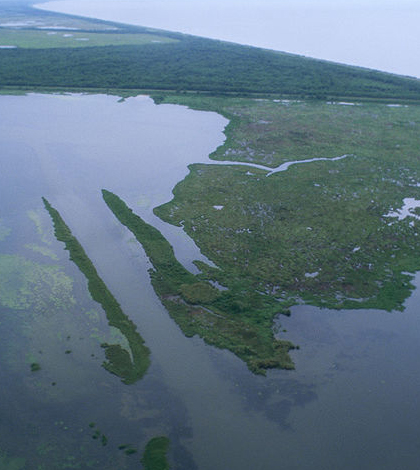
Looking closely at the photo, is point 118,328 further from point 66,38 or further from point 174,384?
point 66,38

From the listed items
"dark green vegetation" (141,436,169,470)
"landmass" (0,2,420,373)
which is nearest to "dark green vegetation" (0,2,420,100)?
"landmass" (0,2,420,373)

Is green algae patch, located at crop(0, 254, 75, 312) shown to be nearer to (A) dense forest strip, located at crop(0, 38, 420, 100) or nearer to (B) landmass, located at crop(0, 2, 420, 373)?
(B) landmass, located at crop(0, 2, 420, 373)

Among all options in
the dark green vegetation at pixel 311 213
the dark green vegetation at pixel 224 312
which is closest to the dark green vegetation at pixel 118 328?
the dark green vegetation at pixel 224 312

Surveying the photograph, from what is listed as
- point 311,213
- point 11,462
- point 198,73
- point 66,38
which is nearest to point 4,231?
point 11,462

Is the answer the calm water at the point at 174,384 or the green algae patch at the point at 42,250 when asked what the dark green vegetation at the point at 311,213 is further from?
the green algae patch at the point at 42,250

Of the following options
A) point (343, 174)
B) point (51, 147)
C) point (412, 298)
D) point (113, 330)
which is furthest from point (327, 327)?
point (51, 147)

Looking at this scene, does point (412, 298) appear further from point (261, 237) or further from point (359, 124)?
point (359, 124)

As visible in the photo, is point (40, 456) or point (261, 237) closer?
point (40, 456)
